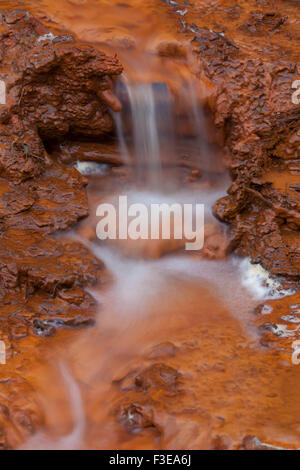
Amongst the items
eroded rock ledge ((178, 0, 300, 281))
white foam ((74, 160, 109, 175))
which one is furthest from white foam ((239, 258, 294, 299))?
white foam ((74, 160, 109, 175))

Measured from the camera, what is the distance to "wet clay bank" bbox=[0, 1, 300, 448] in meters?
3.10

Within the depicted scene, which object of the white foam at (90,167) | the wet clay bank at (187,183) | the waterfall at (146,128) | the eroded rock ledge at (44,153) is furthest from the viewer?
the white foam at (90,167)

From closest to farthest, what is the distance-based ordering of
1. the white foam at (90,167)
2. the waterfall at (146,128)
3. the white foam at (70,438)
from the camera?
the white foam at (70,438), the waterfall at (146,128), the white foam at (90,167)

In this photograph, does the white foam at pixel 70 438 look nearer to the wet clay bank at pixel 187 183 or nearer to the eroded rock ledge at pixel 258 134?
the wet clay bank at pixel 187 183

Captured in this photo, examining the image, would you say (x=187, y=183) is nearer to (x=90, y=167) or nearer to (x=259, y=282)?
(x=90, y=167)

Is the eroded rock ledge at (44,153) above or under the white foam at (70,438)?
above

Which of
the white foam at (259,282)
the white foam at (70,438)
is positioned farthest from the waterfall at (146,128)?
the white foam at (70,438)

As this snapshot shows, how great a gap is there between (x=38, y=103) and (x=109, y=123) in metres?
0.72

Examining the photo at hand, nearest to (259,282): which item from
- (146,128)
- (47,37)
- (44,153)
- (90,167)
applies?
(146,128)

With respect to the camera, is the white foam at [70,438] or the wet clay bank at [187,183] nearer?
the white foam at [70,438]

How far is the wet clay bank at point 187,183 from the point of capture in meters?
3.10

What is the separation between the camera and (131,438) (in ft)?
9.83

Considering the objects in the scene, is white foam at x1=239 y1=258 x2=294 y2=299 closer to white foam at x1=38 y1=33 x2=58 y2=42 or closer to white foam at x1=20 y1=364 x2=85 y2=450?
white foam at x1=20 y1=364 x2=85 y2=450

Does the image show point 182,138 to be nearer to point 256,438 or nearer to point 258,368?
point 258,368
